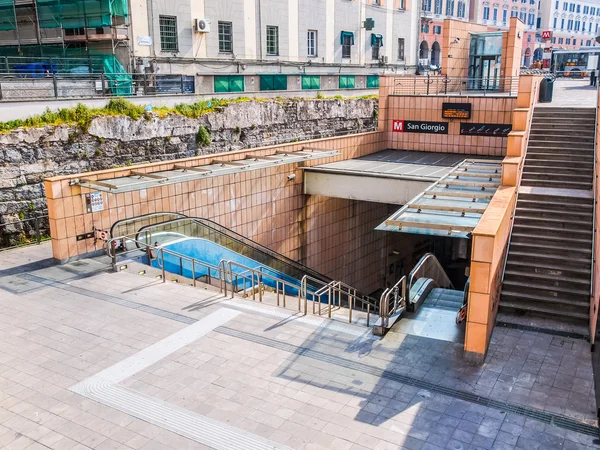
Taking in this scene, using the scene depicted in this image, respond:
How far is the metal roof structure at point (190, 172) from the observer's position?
39.1 ft

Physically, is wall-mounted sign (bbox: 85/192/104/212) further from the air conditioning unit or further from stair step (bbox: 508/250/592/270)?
the air conditioning unit

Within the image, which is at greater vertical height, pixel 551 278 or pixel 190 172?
pixel 190 172

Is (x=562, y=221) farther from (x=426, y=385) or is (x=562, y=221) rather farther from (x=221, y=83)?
(x=221, y=83)

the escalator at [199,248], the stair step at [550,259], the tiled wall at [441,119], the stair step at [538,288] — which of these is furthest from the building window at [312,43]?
the stair step at [538,288]

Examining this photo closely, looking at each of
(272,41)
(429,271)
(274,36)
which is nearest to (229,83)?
(272,41)

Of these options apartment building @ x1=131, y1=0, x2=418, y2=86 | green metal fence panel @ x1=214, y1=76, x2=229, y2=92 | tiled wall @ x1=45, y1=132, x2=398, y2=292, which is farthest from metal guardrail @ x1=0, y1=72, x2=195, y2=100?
tiled wall @ x1=45, y1=132, x2=398, y2=292

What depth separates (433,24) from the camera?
49.1 m

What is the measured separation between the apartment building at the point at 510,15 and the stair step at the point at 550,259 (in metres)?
47.5

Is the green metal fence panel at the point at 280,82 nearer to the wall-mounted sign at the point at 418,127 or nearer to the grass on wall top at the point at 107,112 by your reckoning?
the grass on wall top at the point at 107,112

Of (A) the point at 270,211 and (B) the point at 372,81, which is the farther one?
(B) the point at 372,81

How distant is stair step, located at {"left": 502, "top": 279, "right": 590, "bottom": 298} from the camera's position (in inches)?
410

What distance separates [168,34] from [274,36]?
21.7 ft

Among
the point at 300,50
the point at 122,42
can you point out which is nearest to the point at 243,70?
the point at 300,50

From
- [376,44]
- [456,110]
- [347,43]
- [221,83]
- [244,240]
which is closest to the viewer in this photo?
[244,240]
